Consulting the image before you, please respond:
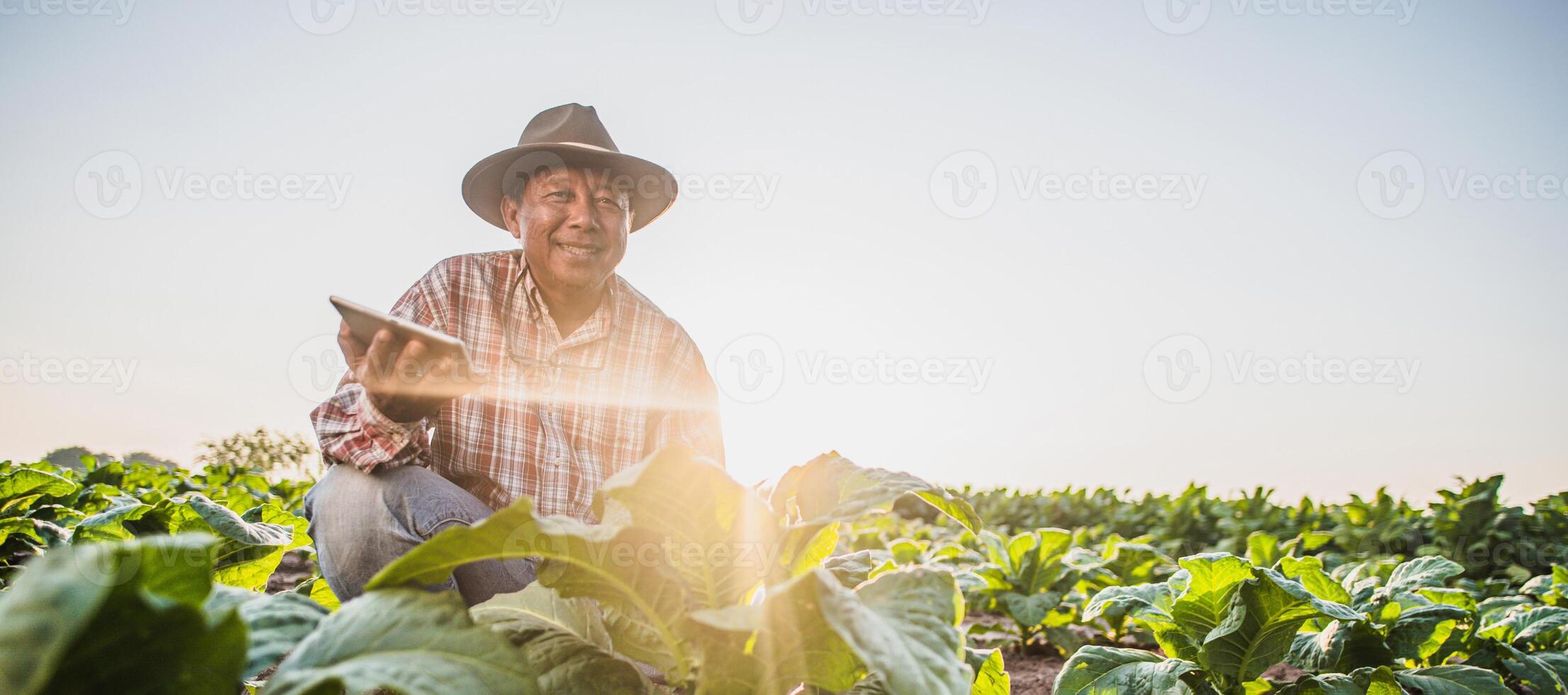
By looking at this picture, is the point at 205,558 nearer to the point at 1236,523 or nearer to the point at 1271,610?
the point at 1271,610

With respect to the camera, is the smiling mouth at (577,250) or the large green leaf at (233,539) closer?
the large green leaf at (233,539)

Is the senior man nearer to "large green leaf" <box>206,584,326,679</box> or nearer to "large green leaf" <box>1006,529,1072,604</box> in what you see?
"large green leaf" <box>206,584,326,679</box>

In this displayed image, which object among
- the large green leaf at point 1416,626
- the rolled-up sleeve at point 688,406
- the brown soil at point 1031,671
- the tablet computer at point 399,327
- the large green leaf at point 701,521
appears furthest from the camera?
the brown soil at point 1031,671

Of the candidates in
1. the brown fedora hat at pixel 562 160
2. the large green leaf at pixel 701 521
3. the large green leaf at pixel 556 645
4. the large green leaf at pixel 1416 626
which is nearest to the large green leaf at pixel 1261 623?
the large green leaf at pixel 1416 626

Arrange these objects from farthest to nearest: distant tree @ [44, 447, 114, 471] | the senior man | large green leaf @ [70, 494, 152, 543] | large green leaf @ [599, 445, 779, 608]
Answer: distant tree @ [44, 447, 114, 471]
the senior man
large green leaf @ [70, 494, 152, 543]
large green leaf @ [599, 445, 779, 608]

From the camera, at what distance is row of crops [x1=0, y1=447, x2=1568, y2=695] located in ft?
2.30

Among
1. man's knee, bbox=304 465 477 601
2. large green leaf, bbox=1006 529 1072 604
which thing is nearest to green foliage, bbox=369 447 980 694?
man's knee, bbox=304 465 477 601

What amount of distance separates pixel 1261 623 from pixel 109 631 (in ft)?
7.27

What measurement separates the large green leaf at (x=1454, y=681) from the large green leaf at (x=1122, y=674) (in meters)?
0.57

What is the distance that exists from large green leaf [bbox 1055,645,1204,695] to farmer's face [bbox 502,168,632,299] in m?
1.72

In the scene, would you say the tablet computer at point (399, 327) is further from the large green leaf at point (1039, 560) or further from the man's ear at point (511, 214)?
the large green leaf at point (1039, 560)

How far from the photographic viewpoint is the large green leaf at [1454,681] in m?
2.04

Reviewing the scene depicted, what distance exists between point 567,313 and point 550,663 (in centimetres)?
175

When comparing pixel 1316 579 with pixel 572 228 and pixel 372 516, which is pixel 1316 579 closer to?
pixel 572 228
